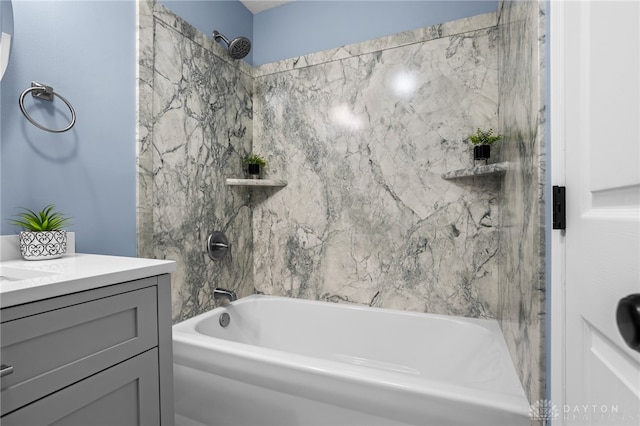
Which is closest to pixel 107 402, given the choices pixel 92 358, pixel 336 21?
pixel 92 358

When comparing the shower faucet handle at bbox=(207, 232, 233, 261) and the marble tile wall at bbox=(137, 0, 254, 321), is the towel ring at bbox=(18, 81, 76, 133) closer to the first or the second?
the marble tile wall at bbox=(137, 0, 254, 321)

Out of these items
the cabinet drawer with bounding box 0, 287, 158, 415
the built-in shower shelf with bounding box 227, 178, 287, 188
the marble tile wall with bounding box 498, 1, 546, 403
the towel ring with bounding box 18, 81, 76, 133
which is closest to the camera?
the cabinet drawer with bounding box 0, 287, 158, 415

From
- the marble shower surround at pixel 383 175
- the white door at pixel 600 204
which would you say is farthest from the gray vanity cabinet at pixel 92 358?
the marble shower surround at pixel 383 175

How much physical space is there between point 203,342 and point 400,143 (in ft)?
4.82

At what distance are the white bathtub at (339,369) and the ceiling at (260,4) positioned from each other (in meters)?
2.05

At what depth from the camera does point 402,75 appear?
6.27 feet

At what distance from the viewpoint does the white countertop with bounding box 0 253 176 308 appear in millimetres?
661

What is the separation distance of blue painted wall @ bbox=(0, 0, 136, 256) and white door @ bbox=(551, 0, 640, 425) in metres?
1.61

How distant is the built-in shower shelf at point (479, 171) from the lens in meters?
1.46

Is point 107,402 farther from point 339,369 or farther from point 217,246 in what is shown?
point 217,246

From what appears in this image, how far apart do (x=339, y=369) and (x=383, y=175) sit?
3.93ft

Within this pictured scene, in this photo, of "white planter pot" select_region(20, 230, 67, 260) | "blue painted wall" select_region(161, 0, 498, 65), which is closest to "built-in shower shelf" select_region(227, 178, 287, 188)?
"blue painted wall" select_region(161, 0, 498, 65)

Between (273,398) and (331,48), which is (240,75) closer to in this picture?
(331,48)

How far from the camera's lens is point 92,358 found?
782mm
